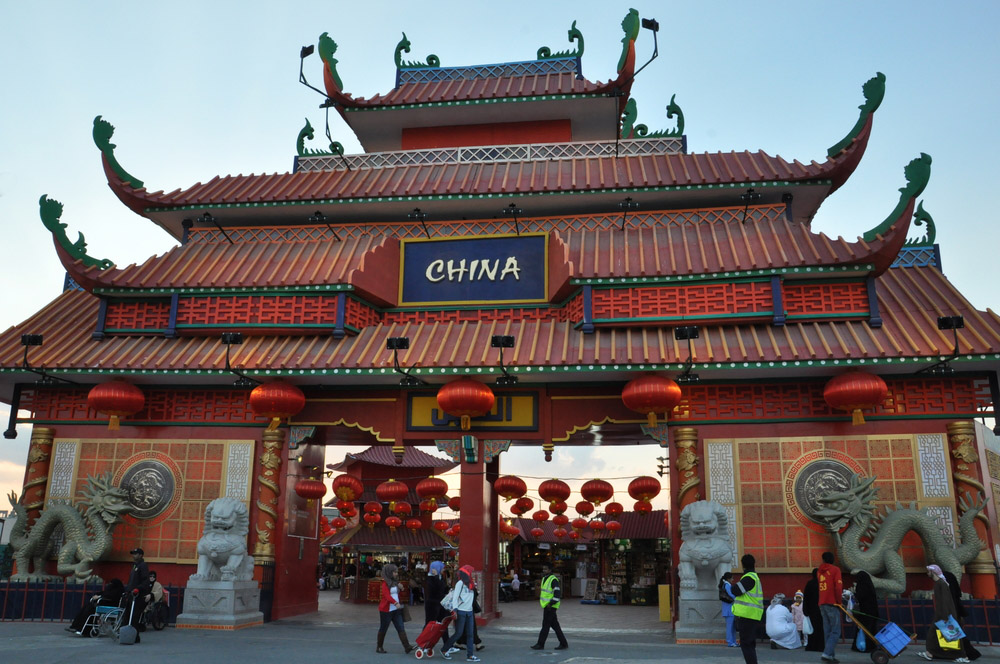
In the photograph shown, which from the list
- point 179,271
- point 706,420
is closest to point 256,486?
point 179,271

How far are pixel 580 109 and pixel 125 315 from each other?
13.7 m

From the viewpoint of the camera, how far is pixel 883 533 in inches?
565

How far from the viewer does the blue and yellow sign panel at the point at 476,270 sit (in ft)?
60.4

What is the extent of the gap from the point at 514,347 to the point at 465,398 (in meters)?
1.49

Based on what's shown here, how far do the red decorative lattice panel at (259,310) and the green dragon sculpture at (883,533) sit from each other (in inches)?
439

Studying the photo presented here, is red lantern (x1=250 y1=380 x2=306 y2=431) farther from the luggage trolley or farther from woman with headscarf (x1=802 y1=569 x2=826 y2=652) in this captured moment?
the luggage trolley

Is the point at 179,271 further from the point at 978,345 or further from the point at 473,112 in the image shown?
the point at 978,345

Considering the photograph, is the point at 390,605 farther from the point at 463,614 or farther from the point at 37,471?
the point at 37,471

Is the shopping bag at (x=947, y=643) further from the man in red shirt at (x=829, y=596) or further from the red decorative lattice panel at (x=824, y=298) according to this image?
the red decorative lattice panel at (x=824, y=298)

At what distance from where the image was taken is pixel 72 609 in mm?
15820

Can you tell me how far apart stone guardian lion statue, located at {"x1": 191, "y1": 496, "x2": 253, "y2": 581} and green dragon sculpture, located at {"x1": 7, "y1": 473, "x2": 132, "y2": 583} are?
242cm

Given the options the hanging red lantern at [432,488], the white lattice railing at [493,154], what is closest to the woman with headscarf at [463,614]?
the hanging red lantern at [432,488]

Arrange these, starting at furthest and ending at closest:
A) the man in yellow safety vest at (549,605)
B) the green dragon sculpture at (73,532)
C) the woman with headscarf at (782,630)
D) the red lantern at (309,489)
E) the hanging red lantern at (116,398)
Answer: the red lantern at (309,489) → the hanging red lantern at (116,398) → the green dragon sculpture at (73,532) → the woman with headscarf at (782,630) → the man in yellow safety vest at (549,605)

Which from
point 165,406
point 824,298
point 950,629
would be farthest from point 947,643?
point 165,406
